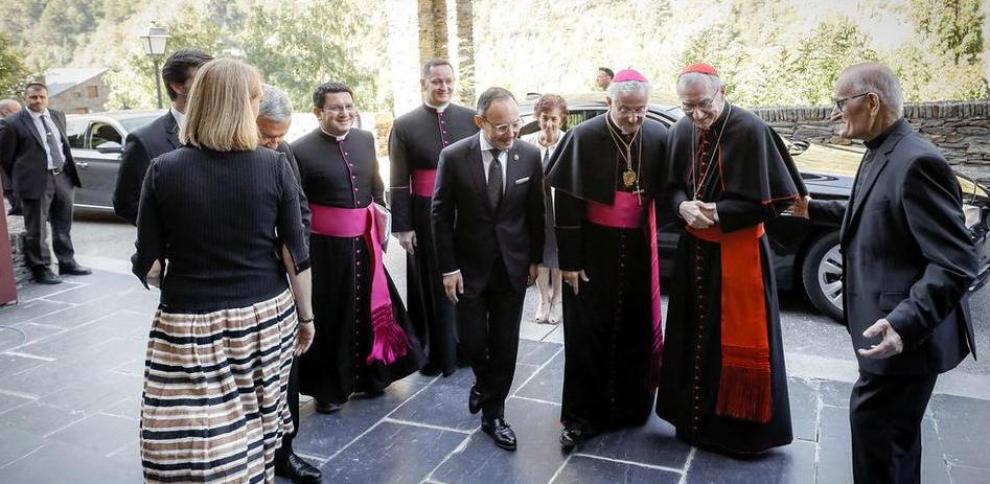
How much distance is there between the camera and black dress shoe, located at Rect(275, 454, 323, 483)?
11.5 ft

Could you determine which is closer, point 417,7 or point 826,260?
point 826,260

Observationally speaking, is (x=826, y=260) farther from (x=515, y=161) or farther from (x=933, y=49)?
(x=933, y=49)

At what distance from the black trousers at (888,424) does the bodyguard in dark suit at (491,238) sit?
1543mm

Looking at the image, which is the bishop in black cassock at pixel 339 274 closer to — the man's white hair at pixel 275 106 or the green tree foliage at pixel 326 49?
the man's white hair at pixel 275 106

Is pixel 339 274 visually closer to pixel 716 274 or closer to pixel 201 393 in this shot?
pixel 201 393

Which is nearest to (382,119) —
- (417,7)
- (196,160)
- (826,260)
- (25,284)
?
(417,7)

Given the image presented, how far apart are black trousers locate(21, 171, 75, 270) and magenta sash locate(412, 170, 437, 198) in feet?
15.2

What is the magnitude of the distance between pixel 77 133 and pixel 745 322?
10858 mm

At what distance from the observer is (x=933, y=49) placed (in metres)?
11.5

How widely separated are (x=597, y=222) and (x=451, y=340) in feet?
4.71

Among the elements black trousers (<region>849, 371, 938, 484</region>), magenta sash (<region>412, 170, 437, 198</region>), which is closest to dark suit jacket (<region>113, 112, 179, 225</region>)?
magenta sash (<region>412, 170, 437, 198</region>)

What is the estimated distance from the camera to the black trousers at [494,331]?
3.82 metres

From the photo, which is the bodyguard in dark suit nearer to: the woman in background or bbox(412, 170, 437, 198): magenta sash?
bbox(412, 170, 437, 198): magenta sash

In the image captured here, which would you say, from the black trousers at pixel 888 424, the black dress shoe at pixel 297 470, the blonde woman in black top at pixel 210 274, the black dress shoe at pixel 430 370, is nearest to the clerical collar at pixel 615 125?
the black trousers at pixel 888 424
